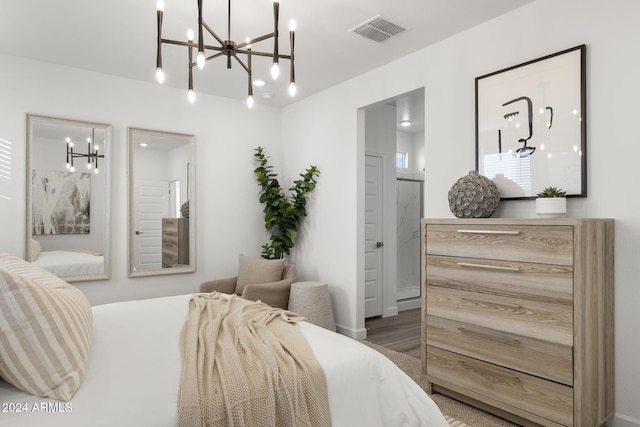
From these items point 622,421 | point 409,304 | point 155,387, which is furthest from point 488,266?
point 409,304

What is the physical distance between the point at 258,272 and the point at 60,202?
1984 mm

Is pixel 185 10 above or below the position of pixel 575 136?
above

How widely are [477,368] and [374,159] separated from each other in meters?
3.19

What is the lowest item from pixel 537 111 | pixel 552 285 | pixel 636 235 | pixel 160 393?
pixel 160 393

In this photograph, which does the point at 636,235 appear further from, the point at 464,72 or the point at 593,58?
the point at 464,72

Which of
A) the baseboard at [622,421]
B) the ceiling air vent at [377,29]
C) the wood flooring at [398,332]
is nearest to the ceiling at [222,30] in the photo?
the ceiling air vent at [377,29]

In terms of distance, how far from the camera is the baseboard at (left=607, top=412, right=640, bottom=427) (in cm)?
225

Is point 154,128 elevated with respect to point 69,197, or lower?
elevated

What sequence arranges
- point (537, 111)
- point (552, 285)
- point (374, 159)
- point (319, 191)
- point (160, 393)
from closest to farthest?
point (160, 393) → point (552, 285) → point (537, 111) → point (319, 191) → point (374, 159)

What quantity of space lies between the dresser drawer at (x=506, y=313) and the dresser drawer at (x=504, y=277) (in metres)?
0.04

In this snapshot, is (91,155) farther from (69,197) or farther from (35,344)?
(35,344)

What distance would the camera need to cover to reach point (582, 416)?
2.10 meters

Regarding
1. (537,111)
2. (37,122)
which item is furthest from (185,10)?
(537,111)

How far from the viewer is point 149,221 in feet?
14.0
